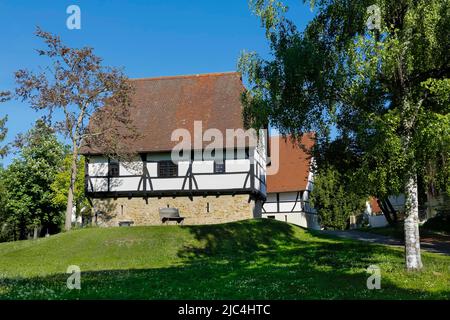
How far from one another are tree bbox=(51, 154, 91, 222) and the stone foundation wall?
11073mm

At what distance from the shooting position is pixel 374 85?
49.8ft

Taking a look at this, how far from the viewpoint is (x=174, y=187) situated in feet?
117

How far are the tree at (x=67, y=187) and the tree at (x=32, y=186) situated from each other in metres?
0.83

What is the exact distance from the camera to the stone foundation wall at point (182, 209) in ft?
116

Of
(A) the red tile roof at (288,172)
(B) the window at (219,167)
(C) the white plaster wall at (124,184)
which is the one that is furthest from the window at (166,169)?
(A) the red tile roof at (288,172)

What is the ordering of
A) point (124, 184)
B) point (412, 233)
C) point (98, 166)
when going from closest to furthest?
point (412, 233) → point (124, 184) → point (98, 166)

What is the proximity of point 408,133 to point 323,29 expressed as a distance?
457cm

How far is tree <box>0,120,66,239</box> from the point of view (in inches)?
2002

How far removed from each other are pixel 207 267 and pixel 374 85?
826 cm

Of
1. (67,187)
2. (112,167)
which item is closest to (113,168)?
(112,167)

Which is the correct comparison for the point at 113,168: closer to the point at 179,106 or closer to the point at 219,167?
the point at 179,106

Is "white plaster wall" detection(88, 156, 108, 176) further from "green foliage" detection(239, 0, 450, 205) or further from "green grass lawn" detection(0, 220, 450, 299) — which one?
"green foliage" detection(239, 0, 450, 205)
